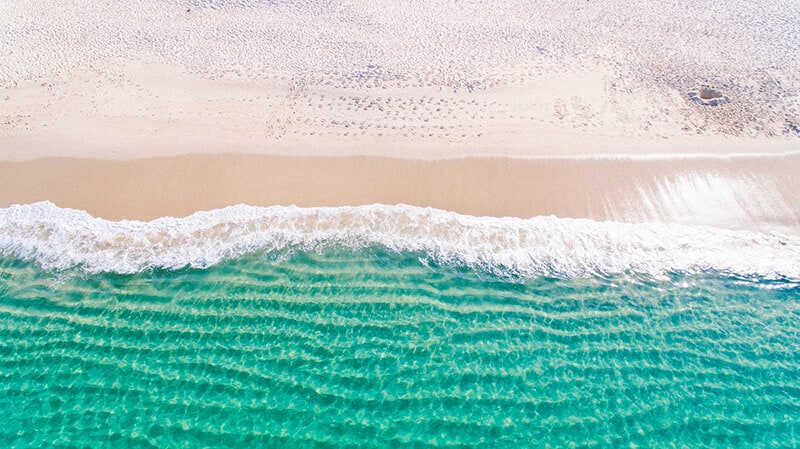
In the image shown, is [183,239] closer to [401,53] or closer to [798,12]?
[401,53]

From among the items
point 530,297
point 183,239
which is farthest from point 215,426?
point 530,297

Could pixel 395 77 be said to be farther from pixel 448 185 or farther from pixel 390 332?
pixel 390 332

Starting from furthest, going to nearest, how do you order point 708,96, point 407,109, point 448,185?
point 708,96
point 407,109
point 448,185

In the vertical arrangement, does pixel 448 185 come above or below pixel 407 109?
below

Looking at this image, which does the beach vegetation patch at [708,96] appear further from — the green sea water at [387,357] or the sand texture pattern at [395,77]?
the green sea water at [387,357]

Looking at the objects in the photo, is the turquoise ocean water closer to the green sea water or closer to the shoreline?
the green sea water

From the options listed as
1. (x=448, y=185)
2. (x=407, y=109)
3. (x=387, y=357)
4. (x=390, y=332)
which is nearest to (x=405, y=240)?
(x=448, y=185)

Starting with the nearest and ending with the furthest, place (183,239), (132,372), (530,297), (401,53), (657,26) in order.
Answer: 1. (132,372)
2. (530,297)
3. (183,239)
4. (401,53)
5. (657,26)
